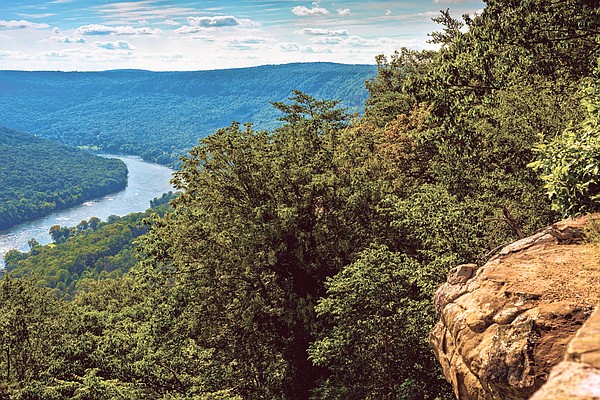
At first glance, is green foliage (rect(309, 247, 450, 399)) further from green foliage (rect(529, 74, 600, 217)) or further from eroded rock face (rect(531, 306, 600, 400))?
eroded rock face (rect(531, 306, 600, 400))

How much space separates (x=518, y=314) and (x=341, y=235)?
16.1 metres

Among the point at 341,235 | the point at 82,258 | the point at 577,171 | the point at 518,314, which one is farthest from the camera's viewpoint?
the point at 82,258

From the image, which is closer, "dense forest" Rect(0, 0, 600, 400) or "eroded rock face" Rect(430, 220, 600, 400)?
"eroded rock face" Rect(430, 220, 600, 400)

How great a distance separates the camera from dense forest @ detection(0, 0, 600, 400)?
50.2 feet

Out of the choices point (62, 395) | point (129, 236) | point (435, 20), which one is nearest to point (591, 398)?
point (62, 395)

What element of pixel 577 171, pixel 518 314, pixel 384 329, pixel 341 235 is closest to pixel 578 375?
pixel 518 314

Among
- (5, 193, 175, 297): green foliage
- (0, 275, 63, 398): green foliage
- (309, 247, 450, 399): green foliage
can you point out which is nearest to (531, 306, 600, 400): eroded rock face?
(309, 247, 450, 399): green foliage

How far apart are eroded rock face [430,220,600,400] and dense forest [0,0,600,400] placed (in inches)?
46.5

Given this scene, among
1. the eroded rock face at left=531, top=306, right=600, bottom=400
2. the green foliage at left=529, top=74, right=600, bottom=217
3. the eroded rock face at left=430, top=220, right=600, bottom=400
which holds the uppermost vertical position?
the green foliage at left=529, top=74, right=600, bottom=217

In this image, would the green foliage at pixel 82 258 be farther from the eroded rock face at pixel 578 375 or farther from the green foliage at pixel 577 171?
the eroded rock face at pixel 578 375

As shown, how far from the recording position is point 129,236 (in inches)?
6304

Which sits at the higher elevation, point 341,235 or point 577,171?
point 577,171

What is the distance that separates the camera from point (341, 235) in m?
23.7

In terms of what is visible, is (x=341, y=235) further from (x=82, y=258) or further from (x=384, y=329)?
(x=82, y=258)
